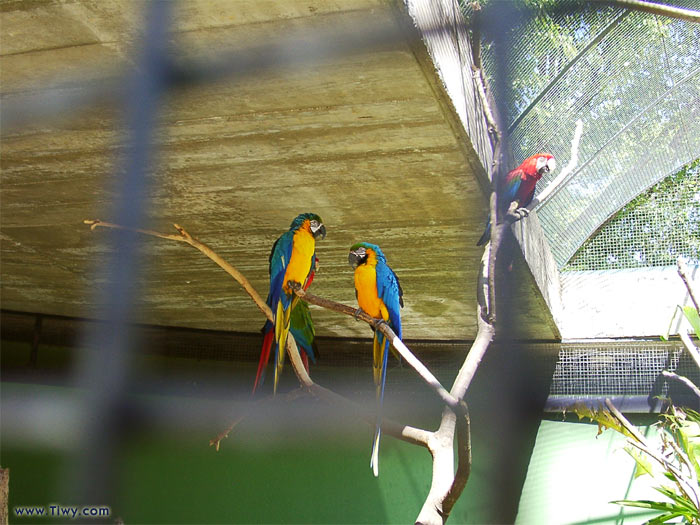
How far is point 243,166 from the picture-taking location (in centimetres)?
226

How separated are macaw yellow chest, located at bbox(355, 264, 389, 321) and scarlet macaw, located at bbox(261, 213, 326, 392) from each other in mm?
147

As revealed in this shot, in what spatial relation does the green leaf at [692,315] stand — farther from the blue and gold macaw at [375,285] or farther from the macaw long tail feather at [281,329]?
the macaw long tail feather at [281,329]

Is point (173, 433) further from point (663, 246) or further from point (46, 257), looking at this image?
point (663, 246)

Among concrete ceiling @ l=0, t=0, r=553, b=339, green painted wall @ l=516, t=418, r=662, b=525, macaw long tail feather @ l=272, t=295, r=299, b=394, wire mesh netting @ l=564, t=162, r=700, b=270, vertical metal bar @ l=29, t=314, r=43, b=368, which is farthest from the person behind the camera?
vertical metal bar @ l=29, t=314, r=43, b=368

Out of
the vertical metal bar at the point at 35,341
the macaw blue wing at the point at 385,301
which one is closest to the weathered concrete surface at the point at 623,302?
the macaw blue wing at the point at 385,301

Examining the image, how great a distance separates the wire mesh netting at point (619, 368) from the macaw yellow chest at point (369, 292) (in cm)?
165

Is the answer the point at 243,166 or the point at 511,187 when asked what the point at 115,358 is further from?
the point at 511,187

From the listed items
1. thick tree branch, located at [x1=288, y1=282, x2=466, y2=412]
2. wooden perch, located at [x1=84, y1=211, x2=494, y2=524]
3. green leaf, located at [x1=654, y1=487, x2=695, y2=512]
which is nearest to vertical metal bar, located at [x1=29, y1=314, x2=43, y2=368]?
thick tree branch, located at [x1=288, y1=282, x2=466, y2=412]

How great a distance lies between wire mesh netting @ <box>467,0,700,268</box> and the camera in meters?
2.33

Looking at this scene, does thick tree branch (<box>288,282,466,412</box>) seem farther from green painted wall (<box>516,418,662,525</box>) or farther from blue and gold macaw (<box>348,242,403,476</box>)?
green painted wall (<box>516,418,662,525</box>)

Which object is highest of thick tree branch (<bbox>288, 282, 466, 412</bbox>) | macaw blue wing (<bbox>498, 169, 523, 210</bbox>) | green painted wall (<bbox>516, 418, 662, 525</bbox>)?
macaw blue wing (<bbox>498, 169, 523, 210</bbox>)

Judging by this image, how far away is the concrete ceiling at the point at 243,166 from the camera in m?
1.62

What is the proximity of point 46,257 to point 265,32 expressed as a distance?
1.78m

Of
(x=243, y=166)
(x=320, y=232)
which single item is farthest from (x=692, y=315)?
(x=243, y=166)
